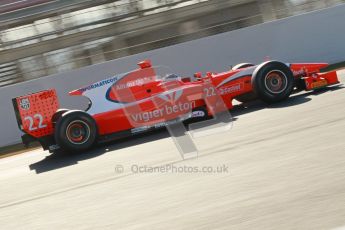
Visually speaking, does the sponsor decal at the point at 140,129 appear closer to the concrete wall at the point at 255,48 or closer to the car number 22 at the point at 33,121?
the car number 22 at the point at 33,121

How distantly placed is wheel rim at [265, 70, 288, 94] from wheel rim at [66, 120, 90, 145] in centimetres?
318

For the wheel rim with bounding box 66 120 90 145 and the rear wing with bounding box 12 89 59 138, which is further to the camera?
the rear wing with bounding box 12 89 59 138

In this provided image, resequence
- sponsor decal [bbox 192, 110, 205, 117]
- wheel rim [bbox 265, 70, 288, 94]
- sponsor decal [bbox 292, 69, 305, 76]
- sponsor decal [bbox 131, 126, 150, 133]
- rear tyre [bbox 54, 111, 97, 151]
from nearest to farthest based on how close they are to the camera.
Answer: rear tyre [bbox 54, 111, 97, 151]
sponsor decal [bbox 131, 126, 150, 133]
sponsor decal [bbox 192, 110, 205, 117]
wheel rim [bbox 265, 70, 288, 94]
sponsor decal [bbox 292, 69, 305, 76]

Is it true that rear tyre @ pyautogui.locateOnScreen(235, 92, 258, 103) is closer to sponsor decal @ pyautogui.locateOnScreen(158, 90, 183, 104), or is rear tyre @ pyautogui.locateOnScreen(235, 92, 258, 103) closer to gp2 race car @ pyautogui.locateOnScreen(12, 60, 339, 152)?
gp2 race car @ pyautogui.locateOnScreen(12, 60, 339, 152)

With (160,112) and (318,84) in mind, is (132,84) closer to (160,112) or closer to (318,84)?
(160,112)

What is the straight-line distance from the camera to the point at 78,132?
8844mm

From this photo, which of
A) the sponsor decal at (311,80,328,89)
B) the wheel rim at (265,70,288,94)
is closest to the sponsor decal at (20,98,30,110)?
the wheel rim at (265,70,288,94)

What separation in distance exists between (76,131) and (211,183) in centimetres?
398

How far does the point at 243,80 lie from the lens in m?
→ 9.51

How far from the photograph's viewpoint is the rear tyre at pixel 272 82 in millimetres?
9297

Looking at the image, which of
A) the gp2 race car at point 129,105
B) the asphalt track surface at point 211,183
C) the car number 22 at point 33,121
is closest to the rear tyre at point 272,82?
the gp2 race car at point 129,105

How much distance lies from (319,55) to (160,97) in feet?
21.9

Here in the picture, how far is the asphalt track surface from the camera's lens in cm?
437

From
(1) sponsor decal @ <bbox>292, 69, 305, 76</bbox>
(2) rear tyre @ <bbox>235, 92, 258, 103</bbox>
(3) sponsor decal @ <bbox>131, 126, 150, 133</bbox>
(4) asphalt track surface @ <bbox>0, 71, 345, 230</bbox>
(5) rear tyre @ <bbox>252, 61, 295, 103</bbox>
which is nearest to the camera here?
(4) asphalt track surface @ <bbox>0, 71, 345, 230</bbox>
